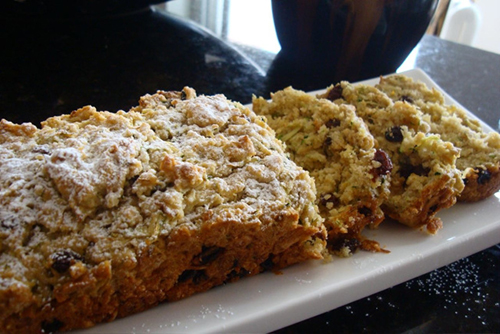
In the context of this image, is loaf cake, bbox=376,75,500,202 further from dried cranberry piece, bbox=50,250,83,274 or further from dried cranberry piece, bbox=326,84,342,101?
dried cranberry piece, bbox=50,250,83,274

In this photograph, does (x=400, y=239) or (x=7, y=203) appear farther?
(x=400, y=239)

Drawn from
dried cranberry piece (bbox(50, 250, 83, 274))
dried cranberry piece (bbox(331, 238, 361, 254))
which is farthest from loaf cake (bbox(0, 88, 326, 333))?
dried cranberry piece (bbox(331, 238, 361, 254))

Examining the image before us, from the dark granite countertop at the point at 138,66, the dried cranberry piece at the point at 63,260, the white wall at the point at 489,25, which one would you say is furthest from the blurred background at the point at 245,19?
the dried cranberry piece at the point at 63,260

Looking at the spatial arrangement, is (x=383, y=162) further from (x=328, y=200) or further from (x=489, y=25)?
Answer: (x=489, y=25)

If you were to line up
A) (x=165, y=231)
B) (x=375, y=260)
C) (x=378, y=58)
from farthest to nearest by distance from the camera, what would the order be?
(x=378, y=58) → (x=375, y=260) → (x=165, y=231)

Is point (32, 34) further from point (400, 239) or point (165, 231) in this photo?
point (400, 239)

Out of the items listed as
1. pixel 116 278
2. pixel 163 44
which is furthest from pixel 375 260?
pixel 163 44

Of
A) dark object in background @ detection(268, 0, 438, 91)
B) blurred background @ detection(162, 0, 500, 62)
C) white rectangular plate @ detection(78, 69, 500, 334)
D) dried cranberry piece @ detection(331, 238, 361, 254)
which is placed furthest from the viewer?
blurred background @ detection(162, 0, 500, 62)
